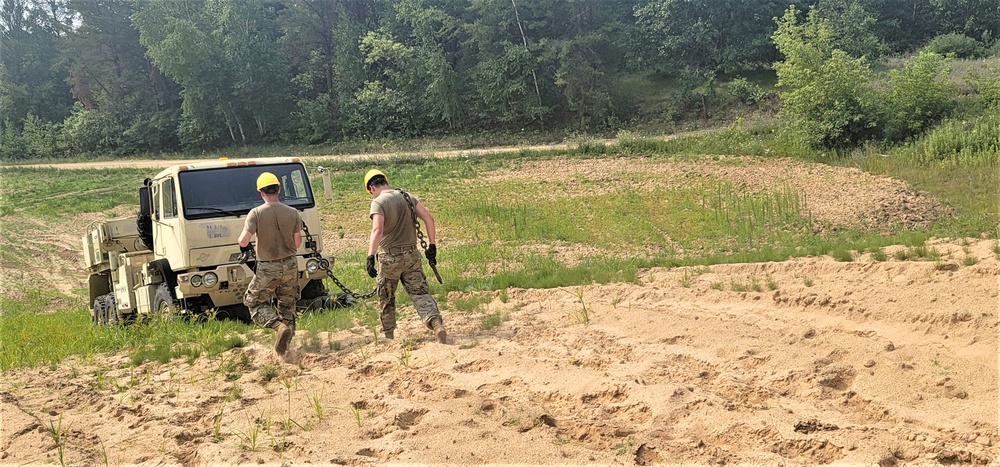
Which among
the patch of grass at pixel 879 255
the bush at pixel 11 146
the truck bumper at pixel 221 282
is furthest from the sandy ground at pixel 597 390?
the bush at pixel 11 146

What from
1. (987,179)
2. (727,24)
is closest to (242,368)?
(987,179)

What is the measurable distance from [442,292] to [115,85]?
5890 cm

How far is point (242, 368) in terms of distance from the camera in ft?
26.6

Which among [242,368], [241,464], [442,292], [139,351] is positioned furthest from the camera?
[442,292]

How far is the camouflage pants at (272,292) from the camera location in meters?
8.71

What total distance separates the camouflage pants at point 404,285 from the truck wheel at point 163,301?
3.88m

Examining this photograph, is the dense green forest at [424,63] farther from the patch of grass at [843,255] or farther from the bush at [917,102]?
the patch of grass at [843,255]

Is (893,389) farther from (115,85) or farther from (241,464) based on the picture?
(115,85)

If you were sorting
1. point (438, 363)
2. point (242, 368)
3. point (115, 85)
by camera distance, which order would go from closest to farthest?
point (438, 363)
point (242, 368)
point (115, 85)

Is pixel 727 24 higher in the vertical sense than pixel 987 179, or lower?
higher

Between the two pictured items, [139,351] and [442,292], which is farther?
[442,292]

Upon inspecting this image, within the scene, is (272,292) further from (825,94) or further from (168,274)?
(825,94)

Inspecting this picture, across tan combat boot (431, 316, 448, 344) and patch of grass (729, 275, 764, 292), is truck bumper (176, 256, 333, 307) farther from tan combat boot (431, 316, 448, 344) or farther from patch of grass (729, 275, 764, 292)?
patch of grass (729, 275, 764, 292)

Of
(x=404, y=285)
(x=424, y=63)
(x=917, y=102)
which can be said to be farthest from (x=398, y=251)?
(x=424, y=63)
